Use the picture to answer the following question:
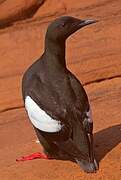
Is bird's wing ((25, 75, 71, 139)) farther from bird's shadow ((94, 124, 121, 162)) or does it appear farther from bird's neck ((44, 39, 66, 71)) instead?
bird's shadow ((94, 124, 121, 162))

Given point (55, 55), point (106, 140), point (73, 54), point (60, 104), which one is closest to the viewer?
point (60, 104)

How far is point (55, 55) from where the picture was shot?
5629 millimetres

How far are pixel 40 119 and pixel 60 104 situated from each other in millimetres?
231

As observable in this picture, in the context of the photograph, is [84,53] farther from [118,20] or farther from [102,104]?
[102,104]

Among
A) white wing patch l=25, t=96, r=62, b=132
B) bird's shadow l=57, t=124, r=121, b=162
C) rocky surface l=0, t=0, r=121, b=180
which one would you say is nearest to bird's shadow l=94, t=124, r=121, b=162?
bird's shadow l=57, t=124, r=121, b=162

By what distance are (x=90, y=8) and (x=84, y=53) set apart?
0.93 meters

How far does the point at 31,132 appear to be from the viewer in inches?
333

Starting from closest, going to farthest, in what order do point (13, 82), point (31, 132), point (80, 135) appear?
1. point (80, 135)
2. point (31, 132)
3. point (13, 82)

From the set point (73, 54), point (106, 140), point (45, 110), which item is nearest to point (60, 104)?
point (45, 110)

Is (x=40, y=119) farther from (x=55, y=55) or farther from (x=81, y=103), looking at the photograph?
(x=55, y=55)

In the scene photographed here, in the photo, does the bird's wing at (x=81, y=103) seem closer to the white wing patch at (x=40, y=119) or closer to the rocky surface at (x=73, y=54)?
the white wing patch at (x=40, y=119)

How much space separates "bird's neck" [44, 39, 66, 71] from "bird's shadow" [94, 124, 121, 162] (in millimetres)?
910

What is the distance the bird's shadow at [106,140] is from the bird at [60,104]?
1.05 ft

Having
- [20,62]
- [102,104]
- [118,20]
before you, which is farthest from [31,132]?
[118,20]
